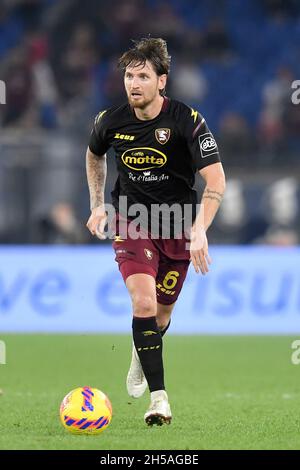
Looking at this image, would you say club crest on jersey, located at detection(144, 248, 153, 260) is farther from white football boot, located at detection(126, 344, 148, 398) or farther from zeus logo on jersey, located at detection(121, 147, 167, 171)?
white football boot, located at detection(126, 344, 148, 398)

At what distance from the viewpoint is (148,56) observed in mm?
7141

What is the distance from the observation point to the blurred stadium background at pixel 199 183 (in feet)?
34.9

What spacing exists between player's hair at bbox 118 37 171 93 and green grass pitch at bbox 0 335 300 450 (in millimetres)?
2100

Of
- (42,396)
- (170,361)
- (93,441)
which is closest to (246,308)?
(170,361)

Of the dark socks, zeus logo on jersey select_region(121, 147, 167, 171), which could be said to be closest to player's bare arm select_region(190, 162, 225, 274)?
zeus logo on jersey select_region(121, 147, 167, 171)

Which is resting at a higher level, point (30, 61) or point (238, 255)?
point (30, 61)

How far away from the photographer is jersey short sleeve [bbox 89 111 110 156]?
7.47 m

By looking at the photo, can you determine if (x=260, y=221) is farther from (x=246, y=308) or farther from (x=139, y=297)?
(x=139, y=297)

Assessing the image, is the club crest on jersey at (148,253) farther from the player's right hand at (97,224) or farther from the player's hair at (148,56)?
the player's hair at (148,56)

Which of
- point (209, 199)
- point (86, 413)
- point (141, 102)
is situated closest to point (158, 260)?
point (209, 199)

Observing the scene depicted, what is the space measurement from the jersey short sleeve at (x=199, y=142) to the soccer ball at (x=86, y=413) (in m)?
1.69

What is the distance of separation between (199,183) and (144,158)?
877 cm

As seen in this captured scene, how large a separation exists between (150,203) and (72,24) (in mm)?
13547

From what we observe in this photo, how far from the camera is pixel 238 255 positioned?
46.6 ft
